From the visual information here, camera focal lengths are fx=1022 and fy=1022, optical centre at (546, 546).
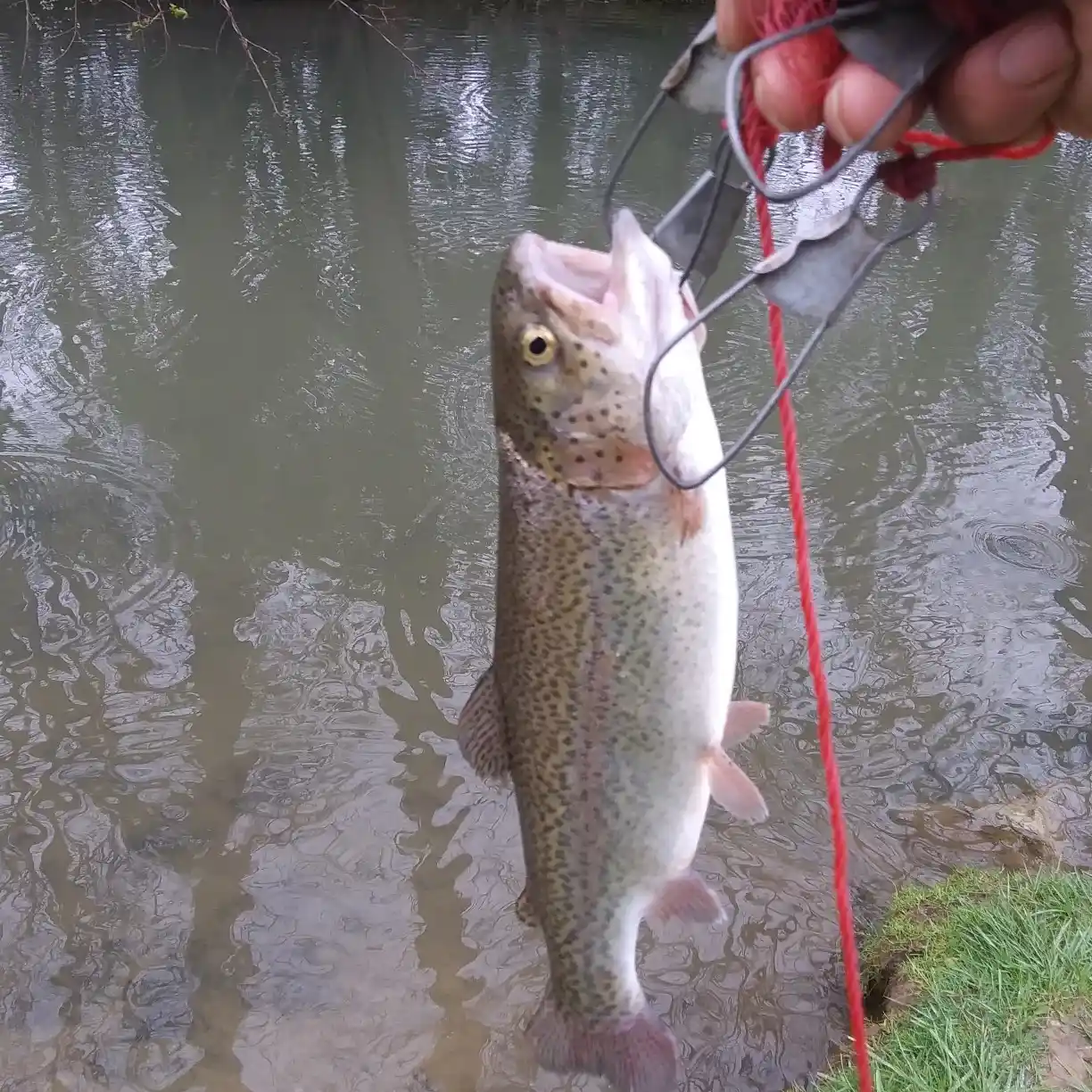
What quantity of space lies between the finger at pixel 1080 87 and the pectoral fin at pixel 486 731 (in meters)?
1.30

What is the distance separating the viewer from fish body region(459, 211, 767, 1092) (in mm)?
1678

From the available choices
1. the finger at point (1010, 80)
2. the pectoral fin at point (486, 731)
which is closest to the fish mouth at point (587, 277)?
the finger at point (1010, 80)

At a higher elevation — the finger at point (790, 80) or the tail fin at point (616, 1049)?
the finger at point (790, 80)

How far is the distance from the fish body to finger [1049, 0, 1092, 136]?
1.91 feet

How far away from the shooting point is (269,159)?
11727 millimetres

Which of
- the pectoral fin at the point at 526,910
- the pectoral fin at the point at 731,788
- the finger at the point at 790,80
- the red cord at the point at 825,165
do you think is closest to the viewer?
the finger at the point at 790,80

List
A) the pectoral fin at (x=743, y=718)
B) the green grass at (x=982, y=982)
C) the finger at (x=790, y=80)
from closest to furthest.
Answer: the finger at (x=790, y=80), the pectoral fin at (x=743, y=718), the green grass at (x=982, y=982)

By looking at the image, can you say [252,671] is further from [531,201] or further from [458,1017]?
[531,201]

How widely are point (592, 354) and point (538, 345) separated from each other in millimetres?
94

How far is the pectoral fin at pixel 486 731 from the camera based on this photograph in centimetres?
199

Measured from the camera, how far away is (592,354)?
1688 millimetres

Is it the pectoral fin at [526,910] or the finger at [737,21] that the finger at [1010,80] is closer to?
the finger at [737,21]

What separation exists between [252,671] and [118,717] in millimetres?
643

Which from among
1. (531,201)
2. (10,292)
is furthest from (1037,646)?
(10,292)
